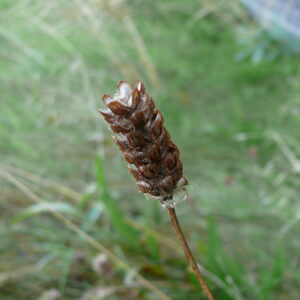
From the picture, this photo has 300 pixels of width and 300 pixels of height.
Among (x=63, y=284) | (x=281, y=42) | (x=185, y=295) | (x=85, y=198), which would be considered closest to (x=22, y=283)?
(x=63, y=284)

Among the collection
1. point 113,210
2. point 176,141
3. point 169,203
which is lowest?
point 169,203

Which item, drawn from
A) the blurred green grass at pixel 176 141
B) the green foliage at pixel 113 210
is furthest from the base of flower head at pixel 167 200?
the green foliage at pixel 113 210

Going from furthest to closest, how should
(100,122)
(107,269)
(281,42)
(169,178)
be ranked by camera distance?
(281,42)
(100,122)
(107,269)
(169,178)

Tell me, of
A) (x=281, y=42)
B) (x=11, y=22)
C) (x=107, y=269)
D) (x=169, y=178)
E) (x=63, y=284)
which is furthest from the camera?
(x=11, y=22)

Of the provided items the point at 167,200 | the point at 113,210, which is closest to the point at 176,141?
the point at 113,210

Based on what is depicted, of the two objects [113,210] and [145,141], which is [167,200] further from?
[113,210]

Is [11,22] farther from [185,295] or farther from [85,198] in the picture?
[185,295]
